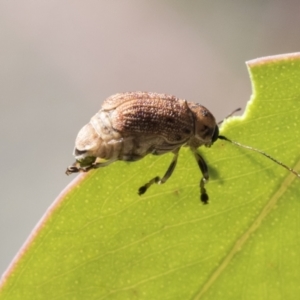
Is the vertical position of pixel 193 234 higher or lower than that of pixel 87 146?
lower

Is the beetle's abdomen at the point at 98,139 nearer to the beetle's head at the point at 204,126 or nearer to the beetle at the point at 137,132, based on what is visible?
the beetle at the point at 137,132

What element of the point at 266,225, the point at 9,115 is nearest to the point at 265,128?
the point at 266,225

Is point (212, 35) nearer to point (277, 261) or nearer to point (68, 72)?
point (68, 72)

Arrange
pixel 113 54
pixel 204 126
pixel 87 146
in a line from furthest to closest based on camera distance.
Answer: pixel 113 54 → pixel 204 126 → pixel 87 146

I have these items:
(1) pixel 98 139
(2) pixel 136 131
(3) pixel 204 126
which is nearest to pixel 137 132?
(2) pixel 136 131

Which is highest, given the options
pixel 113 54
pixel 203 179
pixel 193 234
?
pixel 203 179

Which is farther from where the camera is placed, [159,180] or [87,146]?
[87,146]

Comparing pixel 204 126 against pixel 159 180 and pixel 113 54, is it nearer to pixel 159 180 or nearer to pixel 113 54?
pixel 159 180

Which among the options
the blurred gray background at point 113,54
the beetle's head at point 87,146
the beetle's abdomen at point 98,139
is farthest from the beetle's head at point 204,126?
the blurred gray background at point 113,54
